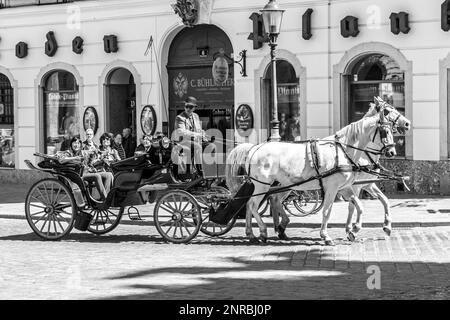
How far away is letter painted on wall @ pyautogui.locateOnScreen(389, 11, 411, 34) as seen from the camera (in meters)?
20.9

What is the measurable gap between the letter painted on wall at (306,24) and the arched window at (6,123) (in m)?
9.51

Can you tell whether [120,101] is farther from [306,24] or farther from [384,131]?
[384,131]

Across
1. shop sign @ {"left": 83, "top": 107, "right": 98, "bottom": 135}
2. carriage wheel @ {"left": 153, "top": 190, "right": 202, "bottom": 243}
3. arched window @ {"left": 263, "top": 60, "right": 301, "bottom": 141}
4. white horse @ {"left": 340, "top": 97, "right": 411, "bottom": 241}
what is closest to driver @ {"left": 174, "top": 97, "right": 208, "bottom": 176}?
carriage wheel @ {"left": 153, "top": 190, "right": 202, "bottom": 243}

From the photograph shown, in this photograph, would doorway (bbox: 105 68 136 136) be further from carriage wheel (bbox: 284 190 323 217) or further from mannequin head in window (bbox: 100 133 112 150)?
carriage wheel (bbox: 284 190 323 217)

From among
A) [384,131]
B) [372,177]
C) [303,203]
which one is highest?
[384,131]

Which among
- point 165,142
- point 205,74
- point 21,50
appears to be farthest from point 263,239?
point 21,50

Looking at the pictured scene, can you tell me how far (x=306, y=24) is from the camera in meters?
22.3

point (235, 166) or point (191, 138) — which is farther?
point (191, 138)

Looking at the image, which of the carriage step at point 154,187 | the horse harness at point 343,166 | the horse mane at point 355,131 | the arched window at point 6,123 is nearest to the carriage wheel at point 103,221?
the carriage step at point 154,187

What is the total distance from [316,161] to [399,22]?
7706 millimetres

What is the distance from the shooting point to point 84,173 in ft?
50.3

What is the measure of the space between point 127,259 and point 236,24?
461 inches
